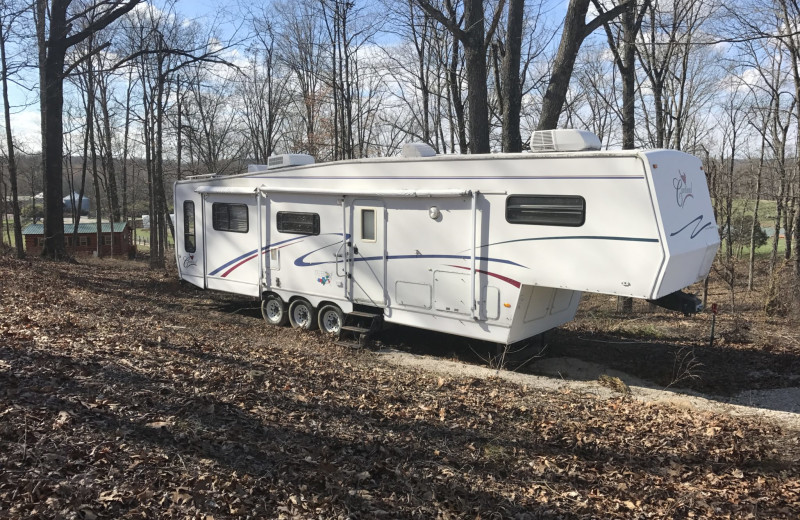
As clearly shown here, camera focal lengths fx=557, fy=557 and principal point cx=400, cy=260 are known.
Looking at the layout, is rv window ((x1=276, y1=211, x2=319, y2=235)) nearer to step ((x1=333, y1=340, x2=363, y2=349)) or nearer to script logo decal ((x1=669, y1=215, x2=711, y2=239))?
step ((x1=333, y1=340, x2=363, y2=349))

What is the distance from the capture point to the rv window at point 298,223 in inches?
406

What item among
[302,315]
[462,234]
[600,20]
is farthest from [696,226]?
[302,315]

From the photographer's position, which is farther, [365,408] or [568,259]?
[568,259]

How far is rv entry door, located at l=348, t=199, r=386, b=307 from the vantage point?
948cm

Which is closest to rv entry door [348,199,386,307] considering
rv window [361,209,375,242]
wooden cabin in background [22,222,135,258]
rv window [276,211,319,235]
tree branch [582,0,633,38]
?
rv window [361,209,375,242]

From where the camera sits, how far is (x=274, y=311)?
11.4 metres

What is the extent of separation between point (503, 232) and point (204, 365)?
175 inches

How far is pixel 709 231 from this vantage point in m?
7.86

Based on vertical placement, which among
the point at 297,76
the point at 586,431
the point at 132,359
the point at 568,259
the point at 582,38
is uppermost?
the point at 297,76

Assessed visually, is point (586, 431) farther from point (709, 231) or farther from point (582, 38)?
point (582, 38)

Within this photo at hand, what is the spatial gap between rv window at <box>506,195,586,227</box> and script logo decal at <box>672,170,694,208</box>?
1171 mm

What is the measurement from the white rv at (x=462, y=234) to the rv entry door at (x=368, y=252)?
25mm

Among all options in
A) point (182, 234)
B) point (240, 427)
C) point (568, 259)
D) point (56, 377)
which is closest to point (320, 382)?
point (240, 427)

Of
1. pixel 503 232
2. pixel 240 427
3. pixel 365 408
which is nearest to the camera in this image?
pixel 240 427
